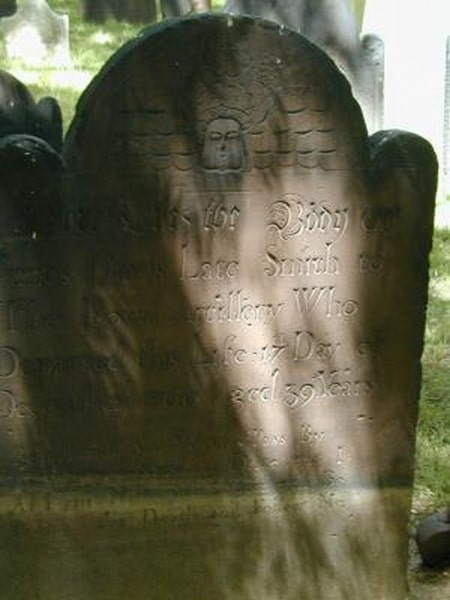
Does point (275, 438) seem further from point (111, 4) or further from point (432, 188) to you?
point (111, 4)

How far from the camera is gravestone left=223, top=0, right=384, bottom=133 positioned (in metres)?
7.88

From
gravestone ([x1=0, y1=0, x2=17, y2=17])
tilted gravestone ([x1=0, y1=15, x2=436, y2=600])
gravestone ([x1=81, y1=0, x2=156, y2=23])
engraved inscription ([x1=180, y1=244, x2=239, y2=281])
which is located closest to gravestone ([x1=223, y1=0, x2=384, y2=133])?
tilted gravestone ([x1=0, y1=15, x2=436, y2=600])

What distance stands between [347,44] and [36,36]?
8.64m

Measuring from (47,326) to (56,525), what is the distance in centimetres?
67

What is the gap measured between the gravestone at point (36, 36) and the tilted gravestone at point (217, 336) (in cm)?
1241

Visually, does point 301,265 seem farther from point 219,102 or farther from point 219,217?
point 219,102

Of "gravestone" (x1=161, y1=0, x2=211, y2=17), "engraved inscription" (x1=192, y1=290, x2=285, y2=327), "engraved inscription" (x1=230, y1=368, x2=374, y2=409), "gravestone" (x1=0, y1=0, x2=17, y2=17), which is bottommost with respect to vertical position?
"engraved inscription" (x1=230, y1=368, x2=374, y2=409)

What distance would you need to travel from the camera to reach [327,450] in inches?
152

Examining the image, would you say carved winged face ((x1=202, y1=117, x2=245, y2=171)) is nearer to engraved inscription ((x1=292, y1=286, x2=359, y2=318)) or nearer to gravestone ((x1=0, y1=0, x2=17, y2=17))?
engraved inscription ((x1=292, y1=286, x2=359, y2=318))

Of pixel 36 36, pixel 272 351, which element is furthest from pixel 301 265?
pixel 36 36

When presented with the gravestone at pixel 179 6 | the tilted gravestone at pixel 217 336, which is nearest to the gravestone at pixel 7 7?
the gravestone at pixel 179 6

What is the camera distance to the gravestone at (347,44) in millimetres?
7875

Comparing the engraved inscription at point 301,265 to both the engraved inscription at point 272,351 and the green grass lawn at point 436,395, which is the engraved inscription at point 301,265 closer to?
the engraved inscription at point 272,351

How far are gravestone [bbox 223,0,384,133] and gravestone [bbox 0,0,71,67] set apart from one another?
7.48 meters
